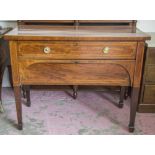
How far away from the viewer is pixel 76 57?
47.6 inches

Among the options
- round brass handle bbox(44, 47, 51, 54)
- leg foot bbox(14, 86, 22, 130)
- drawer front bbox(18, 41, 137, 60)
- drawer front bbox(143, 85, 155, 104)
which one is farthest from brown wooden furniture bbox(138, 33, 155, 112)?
leg foot bbox(14, 86, 22, 130)

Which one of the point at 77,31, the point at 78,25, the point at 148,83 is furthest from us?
the point at 148,83

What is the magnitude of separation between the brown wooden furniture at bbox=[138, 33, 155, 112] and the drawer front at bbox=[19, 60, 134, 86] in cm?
29

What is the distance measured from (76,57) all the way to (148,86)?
0.65 meters

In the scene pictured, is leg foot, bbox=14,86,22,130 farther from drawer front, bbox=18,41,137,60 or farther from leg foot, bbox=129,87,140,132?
leg foot, bbox=129,87,140,132

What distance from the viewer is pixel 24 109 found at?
5.56ft

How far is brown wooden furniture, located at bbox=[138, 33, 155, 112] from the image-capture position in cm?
145

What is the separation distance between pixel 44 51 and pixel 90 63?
273 mm

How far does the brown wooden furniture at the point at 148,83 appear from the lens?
145 cm

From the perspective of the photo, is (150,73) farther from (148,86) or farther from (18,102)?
(18,102)

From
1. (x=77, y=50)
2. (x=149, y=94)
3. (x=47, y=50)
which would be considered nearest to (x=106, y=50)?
(x=77, y=50)

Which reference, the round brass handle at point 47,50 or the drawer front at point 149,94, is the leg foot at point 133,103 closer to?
the drawer front at point 149,94
